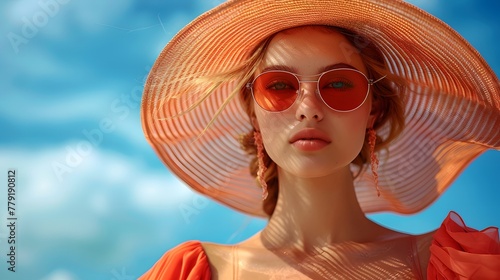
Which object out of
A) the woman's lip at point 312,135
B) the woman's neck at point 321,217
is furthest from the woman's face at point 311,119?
the woman's neck at point 321,217

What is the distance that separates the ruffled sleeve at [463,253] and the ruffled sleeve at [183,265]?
0.78m

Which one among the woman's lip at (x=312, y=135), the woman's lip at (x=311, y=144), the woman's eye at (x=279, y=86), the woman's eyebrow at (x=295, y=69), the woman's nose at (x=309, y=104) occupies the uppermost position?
the woman's eyebrow at (x=295, y=69)

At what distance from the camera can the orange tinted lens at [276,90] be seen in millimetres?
2633

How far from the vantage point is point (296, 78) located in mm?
2627

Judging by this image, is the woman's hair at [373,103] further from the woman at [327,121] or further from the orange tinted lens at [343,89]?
the orange tinted lens at [343,89]

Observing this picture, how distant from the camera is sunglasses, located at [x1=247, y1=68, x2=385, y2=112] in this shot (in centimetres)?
261

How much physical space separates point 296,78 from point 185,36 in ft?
1.60

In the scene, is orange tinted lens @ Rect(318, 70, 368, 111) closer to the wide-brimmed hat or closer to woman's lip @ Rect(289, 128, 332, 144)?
woman's lip @ Rect(289, 128, 332, 144)

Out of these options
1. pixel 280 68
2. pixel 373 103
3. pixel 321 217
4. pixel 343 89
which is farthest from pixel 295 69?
pixel 321 217

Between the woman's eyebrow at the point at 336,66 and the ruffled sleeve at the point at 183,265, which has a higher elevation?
the woman's eyebrow at the point at 336,66

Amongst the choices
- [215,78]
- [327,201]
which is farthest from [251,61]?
[327,201]

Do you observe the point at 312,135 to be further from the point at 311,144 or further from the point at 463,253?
the point at 463,253

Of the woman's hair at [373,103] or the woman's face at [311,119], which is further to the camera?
the woman's hair at [373,103]

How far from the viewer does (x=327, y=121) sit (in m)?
2.60
